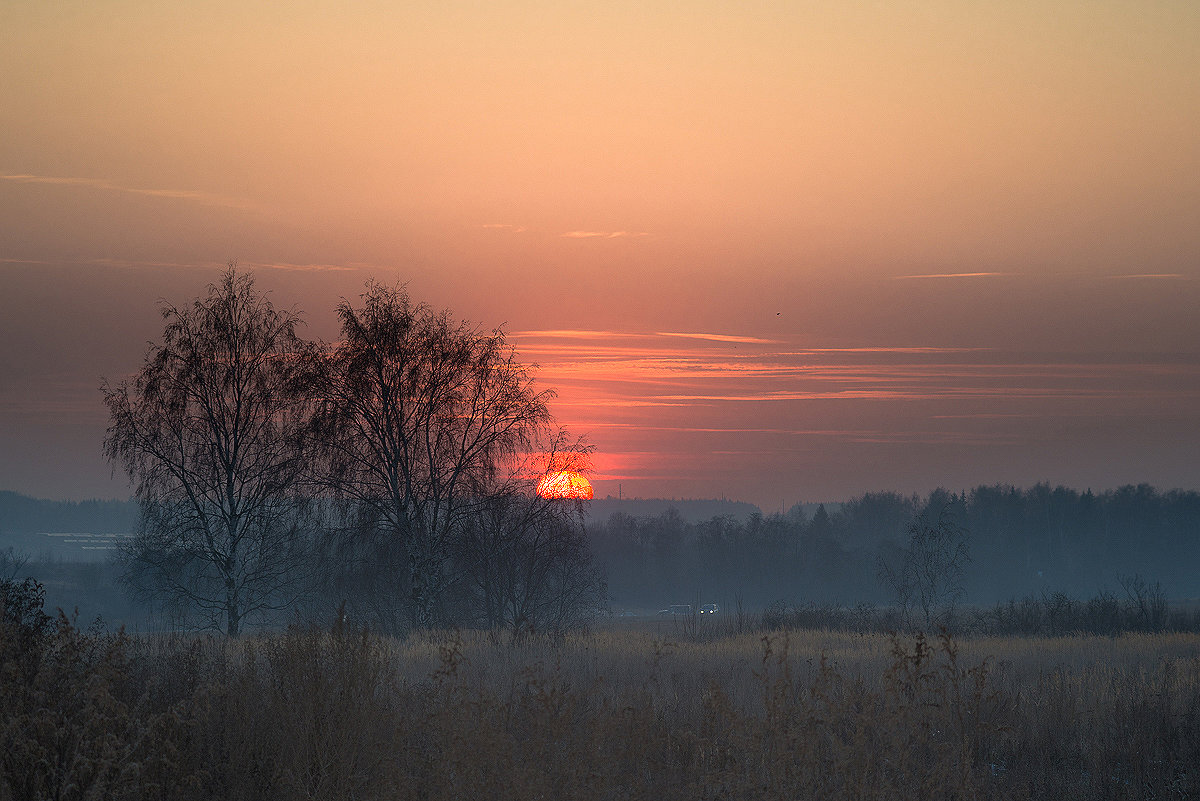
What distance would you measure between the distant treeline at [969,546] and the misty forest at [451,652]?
8339 centimetres

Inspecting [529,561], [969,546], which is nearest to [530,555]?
[529,561]

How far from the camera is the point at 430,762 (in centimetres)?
672

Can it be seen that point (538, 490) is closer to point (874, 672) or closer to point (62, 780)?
point (874, 672)

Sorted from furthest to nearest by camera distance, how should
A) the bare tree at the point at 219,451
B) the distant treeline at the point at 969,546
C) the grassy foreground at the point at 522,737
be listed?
1. the distant treeline at the point at 969,546
2. the bare tree at the point at 219,451
3. the grassy foreground at the point at 522,737

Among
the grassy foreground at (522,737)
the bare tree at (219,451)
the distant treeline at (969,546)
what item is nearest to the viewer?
the grassy foreground at (522,737)

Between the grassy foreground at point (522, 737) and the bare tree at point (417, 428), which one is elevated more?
the bare tree at point (417, 428)

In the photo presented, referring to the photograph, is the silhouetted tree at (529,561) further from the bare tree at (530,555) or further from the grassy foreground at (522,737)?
the grassy foreground at (522,737)

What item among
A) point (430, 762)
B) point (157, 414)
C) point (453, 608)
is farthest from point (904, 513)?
point (430, 762)

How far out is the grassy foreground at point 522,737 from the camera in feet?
17.8

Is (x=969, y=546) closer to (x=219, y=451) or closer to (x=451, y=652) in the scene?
(x=219, y=451)

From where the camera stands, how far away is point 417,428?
79.5 ft

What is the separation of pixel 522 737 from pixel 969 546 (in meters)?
118

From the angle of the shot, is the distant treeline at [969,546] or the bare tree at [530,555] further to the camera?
the distant treeline at [969,546]

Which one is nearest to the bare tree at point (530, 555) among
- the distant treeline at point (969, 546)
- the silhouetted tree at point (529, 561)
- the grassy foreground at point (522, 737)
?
the silhouetted tree at point (529, 561)
